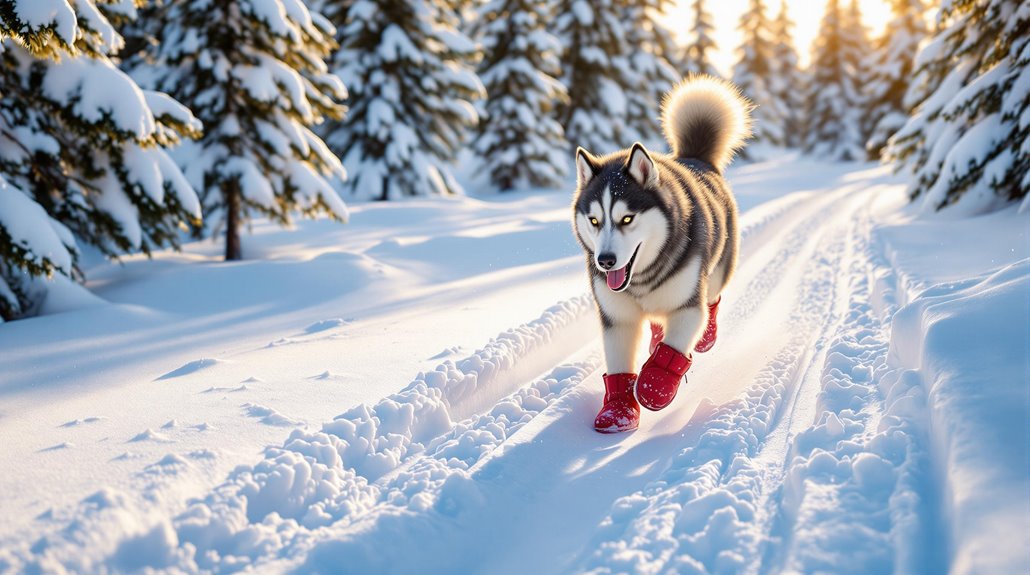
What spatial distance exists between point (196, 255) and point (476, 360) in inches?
267

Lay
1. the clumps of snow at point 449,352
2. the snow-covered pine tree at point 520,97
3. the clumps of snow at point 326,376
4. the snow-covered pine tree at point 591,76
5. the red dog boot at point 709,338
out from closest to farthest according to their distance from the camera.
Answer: the clumps of snow at point 326,376 → the clumps of snow at point 449,352 → the red dog boot at point 709,338 → the snow-covered pine tree at point 520,97 → the snow-covered pine tree at point 591,76

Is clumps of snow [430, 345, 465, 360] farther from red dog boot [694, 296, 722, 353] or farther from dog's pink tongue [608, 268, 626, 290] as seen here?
red dog boot [694, 296, 722, 353]

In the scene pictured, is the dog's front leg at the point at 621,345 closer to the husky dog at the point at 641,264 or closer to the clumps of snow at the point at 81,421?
the husky dog at the point at 641,264

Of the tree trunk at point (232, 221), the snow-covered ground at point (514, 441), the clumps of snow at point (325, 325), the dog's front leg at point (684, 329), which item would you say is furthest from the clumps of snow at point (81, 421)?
the tree trunk at point (232, 221)

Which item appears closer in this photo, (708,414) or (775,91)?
(708,414)

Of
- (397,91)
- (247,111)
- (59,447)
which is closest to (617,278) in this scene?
(59,447)

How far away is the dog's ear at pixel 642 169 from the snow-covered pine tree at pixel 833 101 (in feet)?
123

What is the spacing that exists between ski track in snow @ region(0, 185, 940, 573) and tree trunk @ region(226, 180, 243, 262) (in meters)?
5.86

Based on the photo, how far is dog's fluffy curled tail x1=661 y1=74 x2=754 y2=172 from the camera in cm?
A: 535

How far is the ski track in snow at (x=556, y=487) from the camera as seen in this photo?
2322 millimetres

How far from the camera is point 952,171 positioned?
8.73 meters

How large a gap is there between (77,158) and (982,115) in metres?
11.4

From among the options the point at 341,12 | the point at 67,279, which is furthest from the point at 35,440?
the point at 341,12

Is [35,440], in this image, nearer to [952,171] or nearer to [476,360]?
[476,360]
